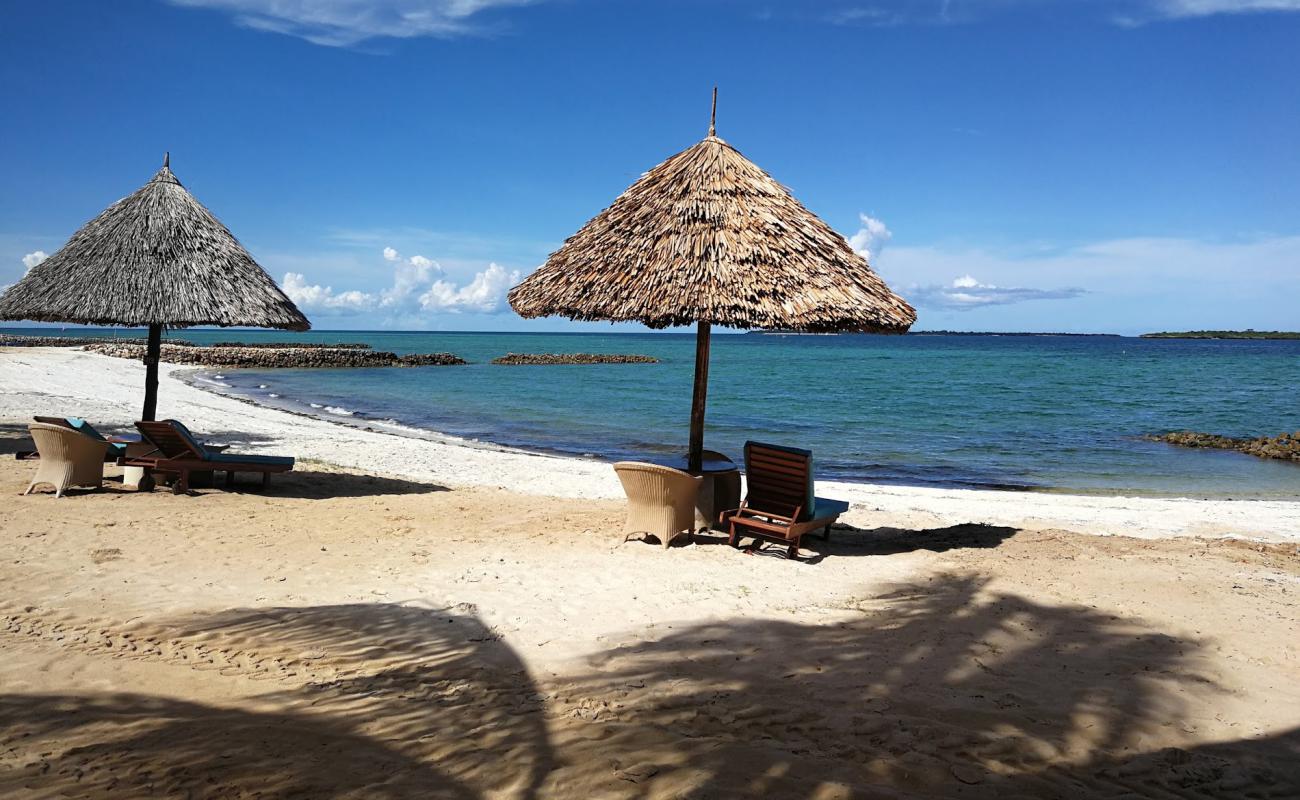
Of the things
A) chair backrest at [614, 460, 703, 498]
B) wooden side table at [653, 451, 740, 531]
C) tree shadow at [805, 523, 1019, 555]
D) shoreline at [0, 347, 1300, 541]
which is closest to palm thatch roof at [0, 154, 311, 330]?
shoreline at [0, 347, 1300, 541]

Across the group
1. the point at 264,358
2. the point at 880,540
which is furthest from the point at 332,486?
the point at 264,358

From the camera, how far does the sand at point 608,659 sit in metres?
3.39

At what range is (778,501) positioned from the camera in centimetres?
746

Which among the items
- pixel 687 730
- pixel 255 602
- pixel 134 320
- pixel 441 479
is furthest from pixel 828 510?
pixel 134 320

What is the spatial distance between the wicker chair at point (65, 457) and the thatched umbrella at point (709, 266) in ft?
15.7

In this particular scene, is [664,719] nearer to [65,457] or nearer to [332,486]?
[332,486]

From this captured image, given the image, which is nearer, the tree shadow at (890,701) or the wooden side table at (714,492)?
the tree shadow at (890,701)

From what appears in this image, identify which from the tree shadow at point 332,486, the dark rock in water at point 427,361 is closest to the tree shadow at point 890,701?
the tree shadow at point 332,486

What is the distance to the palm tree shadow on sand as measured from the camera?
327cm

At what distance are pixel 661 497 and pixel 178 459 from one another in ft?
18.6

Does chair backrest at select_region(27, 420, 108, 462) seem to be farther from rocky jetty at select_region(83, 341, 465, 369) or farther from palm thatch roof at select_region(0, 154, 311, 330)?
rocky jetty at select_region(83, 341, 465, 369)

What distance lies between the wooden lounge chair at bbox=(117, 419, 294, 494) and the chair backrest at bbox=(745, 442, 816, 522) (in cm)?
576

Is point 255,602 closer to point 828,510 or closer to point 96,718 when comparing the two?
point 96,718

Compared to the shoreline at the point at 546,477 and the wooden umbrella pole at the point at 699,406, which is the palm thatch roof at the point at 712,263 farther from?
the shoreline at the point at 546,477
